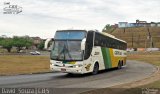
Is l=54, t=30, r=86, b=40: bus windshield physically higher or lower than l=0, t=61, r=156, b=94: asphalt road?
higher

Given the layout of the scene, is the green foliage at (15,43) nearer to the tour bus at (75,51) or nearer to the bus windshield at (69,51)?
the tour bus at (75,51)

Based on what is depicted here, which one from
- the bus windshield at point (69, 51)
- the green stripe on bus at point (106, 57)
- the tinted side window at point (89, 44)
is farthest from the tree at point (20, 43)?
the bus windshield at point (69, 51)

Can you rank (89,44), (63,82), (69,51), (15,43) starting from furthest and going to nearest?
(15,43), (89,44), (69,51), (63,82)

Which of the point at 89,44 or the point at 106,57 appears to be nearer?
the point at 89,44

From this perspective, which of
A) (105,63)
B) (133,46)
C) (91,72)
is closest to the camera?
(91,72)

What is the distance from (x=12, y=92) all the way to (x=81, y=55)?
10694 millimetres

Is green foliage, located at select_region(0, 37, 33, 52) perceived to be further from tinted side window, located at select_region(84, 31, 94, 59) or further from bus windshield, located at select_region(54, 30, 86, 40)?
bus windshield, located at select_region(54, 30, 86, 40)

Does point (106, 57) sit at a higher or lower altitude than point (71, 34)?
lower

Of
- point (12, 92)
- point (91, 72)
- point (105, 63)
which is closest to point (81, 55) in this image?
point (91, 72)

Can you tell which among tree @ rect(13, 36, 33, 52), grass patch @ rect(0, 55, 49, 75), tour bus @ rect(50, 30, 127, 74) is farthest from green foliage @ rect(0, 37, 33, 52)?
tour bus @ rect(50, 30, 127, 74)

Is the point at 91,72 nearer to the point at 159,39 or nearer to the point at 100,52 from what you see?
the point at 100,52

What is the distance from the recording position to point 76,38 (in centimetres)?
2608

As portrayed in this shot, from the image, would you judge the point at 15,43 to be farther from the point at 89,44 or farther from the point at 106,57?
the point at 89,44

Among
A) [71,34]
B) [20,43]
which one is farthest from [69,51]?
[20,43]
